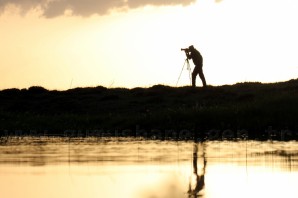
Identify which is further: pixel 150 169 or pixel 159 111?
pixel 159 111

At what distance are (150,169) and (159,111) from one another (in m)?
18.7

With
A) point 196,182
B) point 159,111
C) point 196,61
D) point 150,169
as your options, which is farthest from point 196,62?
point 196,182

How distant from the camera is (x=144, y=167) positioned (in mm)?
19938

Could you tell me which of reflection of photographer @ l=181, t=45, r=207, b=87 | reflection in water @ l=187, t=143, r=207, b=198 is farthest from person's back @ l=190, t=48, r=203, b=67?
reflection in water @ l=187, t=143, r=207, b=198

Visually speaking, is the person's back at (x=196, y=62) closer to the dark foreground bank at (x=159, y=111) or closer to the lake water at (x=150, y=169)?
the dark foreground bank at (x=159, y=111)

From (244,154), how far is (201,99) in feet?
69.8

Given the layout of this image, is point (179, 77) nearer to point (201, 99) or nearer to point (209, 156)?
point (201, 99)

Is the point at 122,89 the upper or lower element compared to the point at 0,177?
upper

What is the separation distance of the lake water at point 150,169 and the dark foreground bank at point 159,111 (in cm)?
471

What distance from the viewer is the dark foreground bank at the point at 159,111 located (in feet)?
106

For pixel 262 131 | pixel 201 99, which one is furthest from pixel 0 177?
pixel 201 99

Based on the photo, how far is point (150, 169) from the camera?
63.8 ft

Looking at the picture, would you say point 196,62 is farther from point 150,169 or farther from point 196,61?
point 150,169

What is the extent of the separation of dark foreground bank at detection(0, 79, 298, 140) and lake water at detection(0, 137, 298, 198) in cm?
471
